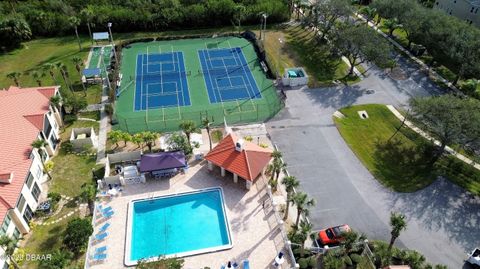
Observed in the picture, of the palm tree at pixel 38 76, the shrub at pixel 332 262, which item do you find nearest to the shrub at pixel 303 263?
the shrub at pixel 332 262

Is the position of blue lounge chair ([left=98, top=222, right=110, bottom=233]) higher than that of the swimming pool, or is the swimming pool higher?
blue lounge chair ([left=98, top=222, right=110, bottom=233])

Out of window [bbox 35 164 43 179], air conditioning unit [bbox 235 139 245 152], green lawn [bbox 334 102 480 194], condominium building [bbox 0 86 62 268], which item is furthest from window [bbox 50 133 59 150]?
green lawn [bbox 334 102 480 194]

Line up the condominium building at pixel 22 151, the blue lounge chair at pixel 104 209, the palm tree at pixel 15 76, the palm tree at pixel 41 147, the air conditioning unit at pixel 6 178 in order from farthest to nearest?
the palm tree at pixel 15 76, the palm tree at pixel 41 147, the blue lounge chair at pixel 104 209, the air conditioning unit at pixel 6 178, the condominium building at pixel 22 151

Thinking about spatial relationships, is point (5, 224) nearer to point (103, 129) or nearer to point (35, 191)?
point (35, 191)

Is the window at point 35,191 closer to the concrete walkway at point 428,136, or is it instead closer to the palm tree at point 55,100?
the palm tree at point 55,100

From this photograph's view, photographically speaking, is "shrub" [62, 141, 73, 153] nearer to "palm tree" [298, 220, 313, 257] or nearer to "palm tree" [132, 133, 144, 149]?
"palm tree" [132, 133, 144, 149]
